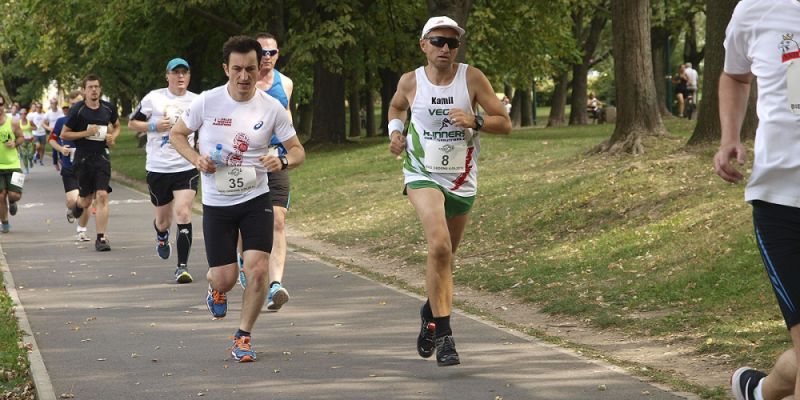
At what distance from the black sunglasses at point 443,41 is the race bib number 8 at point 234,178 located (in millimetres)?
1371

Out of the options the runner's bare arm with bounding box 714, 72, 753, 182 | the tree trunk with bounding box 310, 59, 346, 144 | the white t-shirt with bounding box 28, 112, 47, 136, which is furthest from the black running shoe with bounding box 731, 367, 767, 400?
the white t-shirt with bounding box 28, 112, 47, 136

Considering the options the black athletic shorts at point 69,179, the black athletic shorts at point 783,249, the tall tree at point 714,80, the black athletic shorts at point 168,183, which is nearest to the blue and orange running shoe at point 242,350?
the black athletic shorts at point 783,249

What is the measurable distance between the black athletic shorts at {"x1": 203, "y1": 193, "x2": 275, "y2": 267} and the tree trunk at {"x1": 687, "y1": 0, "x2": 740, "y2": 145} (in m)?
8.41

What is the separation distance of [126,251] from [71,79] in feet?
135

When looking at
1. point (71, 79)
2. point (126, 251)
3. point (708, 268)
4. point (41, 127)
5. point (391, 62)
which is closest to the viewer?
point (708, 268)

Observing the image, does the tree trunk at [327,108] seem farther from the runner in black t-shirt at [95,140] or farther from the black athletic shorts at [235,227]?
the black athletic shorts at [235,227]

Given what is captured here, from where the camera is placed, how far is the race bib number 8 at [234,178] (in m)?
8.70

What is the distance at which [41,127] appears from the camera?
44.5m

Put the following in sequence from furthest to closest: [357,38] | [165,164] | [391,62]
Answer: [391,62] < [357,38] < [165,164]

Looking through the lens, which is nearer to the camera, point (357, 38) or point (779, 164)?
point (779, 164)

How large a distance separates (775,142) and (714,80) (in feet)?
38.2

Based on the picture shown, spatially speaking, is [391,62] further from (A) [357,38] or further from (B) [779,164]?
(B) [779,164]

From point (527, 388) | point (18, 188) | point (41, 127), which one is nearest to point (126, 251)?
point (18, 188)

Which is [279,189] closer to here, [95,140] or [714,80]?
[95,140]
